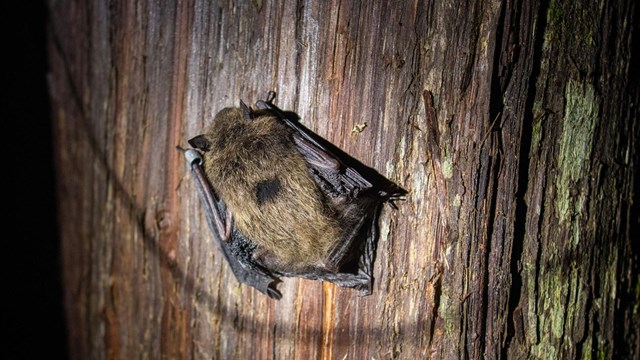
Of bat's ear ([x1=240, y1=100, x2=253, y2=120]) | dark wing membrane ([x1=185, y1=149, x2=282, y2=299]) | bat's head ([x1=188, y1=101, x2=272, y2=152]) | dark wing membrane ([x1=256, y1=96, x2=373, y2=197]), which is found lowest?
dark wing membrane ([x1=185, y1=149, x2=282, y2=299])

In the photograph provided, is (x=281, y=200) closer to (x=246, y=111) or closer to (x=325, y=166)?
(x=325, y=166)

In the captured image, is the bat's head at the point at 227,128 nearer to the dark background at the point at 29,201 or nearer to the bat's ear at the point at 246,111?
the bat's ear at the point at 246,111

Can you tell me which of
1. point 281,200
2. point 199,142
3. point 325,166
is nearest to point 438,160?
point 325,166

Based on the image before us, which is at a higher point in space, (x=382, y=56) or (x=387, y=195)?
(x=382, y=56)

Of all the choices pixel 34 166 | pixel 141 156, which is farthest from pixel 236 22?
pixel 34 166

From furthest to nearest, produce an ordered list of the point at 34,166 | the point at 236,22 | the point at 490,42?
the point at 34,166
the point at 236,22
the point at 490,42

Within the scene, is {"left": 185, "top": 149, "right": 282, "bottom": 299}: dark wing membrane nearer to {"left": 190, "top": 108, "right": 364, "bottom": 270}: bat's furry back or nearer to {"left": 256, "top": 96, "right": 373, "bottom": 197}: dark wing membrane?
{"left": 190, "top": 108, "right": 364, "bottom": 270}: bat's furry back

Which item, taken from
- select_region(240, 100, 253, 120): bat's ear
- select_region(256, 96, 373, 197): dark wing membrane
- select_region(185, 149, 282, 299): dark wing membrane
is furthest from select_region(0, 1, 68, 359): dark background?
select_region(256, 96, 373, 197): dark wing membrane

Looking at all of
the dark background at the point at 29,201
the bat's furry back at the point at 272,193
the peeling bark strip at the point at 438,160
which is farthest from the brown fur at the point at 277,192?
the dark background at the point at 29,201

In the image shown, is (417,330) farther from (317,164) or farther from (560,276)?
(317,164)
